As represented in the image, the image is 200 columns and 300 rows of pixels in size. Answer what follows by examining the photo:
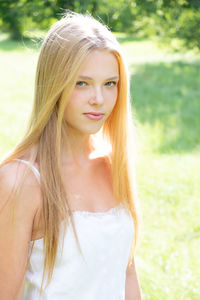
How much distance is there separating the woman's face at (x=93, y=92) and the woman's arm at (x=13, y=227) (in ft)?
1.02

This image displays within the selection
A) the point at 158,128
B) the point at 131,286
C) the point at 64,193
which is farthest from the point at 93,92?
the point at 158,128

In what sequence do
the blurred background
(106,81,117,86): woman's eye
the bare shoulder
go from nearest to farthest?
the bare shoulder, (106,81,117,86): woman's eye, the blurred background

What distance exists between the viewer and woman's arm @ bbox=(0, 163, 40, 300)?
1859mm

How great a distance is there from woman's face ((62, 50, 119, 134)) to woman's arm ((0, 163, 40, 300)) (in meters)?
0.31

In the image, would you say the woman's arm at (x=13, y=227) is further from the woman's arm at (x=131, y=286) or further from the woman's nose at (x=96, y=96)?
the woman's arm at (x=131, y=286)

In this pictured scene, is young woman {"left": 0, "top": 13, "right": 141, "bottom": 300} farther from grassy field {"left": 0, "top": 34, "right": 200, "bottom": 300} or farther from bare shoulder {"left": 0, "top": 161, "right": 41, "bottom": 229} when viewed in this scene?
grassy field {"left": 0, "top": 34, "right": 200, "bottom": 300}

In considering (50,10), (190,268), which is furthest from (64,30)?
(190,268)

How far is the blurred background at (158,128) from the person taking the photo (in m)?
3.49

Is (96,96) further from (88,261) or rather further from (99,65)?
(88,261)

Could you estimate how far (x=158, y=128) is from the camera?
931cm

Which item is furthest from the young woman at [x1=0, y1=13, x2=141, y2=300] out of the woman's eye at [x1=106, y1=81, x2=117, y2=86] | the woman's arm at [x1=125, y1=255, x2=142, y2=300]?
the woman's arm at [x1=125, y1=255, x2=142, y2=300]

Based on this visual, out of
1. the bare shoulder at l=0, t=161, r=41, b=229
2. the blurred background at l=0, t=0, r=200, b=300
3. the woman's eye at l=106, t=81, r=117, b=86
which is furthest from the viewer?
the blurred background at l=0, t=0, r=200, b=300

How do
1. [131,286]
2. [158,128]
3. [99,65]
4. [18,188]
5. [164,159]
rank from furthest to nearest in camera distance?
1. [158,128]
2. [164,159]
3. [131,286]
4. [99,65]
5. [18,188]

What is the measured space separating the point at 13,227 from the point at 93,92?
1.94 feet
